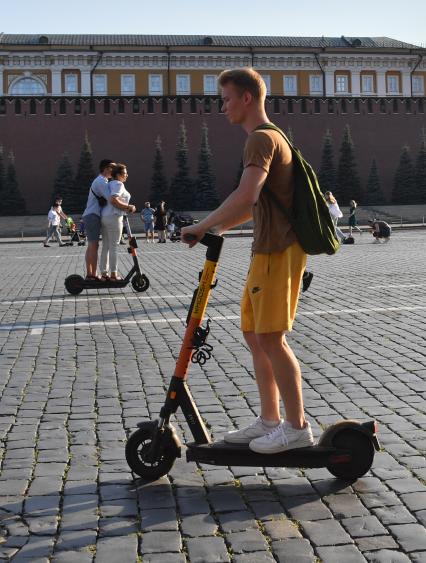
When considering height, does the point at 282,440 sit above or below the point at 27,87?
below

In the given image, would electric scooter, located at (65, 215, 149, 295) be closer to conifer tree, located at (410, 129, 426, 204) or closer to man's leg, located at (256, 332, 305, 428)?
man's leg, located at (256, 332, 305, 428)

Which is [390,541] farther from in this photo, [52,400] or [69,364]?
[69,364]

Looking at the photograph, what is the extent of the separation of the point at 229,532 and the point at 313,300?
7.16m

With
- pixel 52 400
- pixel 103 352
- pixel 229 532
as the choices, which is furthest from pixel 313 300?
pixel 229 532

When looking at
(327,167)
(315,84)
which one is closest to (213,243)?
(327,167)

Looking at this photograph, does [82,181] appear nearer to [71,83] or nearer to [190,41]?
[71,83]

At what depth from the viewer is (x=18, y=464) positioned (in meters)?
4.16

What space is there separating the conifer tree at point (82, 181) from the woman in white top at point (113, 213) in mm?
35287

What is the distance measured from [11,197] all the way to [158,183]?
7.21 metres

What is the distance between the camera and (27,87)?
63594 mm

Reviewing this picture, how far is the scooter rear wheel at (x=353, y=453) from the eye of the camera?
3.82m

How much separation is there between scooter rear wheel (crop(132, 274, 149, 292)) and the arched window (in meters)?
53.8

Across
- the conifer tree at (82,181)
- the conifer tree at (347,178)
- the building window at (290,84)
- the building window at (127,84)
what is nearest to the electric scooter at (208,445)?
the conifer tree at (82,181)

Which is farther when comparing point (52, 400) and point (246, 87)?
point (52, 400)
